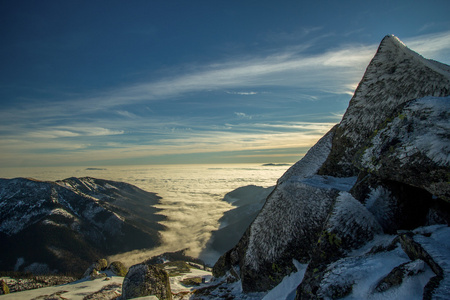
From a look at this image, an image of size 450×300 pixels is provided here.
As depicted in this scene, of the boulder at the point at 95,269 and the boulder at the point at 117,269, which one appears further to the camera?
the boulder at the point at 117,269

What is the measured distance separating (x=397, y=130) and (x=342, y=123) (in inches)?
313

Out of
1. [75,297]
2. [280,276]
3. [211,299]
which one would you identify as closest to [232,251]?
[211,299]

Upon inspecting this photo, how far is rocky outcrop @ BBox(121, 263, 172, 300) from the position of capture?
28.8m

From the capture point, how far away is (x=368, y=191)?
10.8m

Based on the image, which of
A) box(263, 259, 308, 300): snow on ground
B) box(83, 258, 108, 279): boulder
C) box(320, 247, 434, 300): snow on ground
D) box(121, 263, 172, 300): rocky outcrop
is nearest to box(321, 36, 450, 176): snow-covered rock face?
box(263, 259, 308, 300): snow on ground

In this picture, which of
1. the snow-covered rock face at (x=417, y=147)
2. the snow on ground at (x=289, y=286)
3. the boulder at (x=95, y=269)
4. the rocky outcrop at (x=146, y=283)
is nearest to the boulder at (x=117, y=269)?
the boulder at (x=95, y=269)

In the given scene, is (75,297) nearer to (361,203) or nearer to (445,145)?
(361,203)

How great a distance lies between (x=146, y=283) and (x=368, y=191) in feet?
99.2

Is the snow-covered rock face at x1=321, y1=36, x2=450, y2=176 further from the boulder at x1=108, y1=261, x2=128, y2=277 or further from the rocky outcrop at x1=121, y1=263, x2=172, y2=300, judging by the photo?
the boulder at x1=108, y1=261, x2=128, y2=277

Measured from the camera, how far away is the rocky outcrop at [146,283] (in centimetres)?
2878

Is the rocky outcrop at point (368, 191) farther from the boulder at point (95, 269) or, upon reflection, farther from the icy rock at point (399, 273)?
the boulder at point (95, 269)

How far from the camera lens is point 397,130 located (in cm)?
918

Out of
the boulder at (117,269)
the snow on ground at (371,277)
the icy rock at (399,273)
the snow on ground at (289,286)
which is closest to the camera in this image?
the snow on ground at (371,277)

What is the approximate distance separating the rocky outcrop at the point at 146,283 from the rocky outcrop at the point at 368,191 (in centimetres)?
1609
